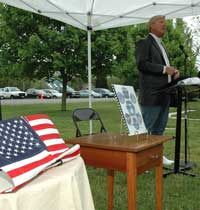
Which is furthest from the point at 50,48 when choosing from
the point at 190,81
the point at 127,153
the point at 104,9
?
the point at 127,153

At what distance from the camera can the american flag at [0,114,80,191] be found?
2.32 meters

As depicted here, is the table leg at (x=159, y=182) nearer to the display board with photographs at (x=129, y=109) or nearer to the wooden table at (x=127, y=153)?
the wooden table at (x=127, y=153)

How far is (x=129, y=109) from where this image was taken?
4.24 m

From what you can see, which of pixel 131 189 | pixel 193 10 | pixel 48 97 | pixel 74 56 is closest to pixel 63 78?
pixel 74 56

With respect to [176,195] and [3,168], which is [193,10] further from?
[3,168]

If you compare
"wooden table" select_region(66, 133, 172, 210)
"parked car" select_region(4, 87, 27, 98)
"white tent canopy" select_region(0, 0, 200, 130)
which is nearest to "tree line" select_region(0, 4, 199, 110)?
"white tent canopy" select_region(0, 0, 200, 130)

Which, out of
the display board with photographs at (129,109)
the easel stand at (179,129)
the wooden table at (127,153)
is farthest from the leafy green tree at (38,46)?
Result: the wooden table at (127,153)

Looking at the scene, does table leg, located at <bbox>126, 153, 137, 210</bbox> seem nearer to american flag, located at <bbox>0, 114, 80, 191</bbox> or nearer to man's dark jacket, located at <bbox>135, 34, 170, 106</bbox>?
american flag, located at <bbox>0, 114, 80, 191</bbox>

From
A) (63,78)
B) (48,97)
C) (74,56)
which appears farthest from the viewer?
(48,97)

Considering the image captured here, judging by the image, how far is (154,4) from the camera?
7.60m

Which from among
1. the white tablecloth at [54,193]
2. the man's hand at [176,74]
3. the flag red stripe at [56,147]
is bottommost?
the white tablecloth at [54,193]

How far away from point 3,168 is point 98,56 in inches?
766

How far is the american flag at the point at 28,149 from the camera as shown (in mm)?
2322

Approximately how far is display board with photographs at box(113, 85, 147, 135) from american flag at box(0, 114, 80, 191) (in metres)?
1.15
